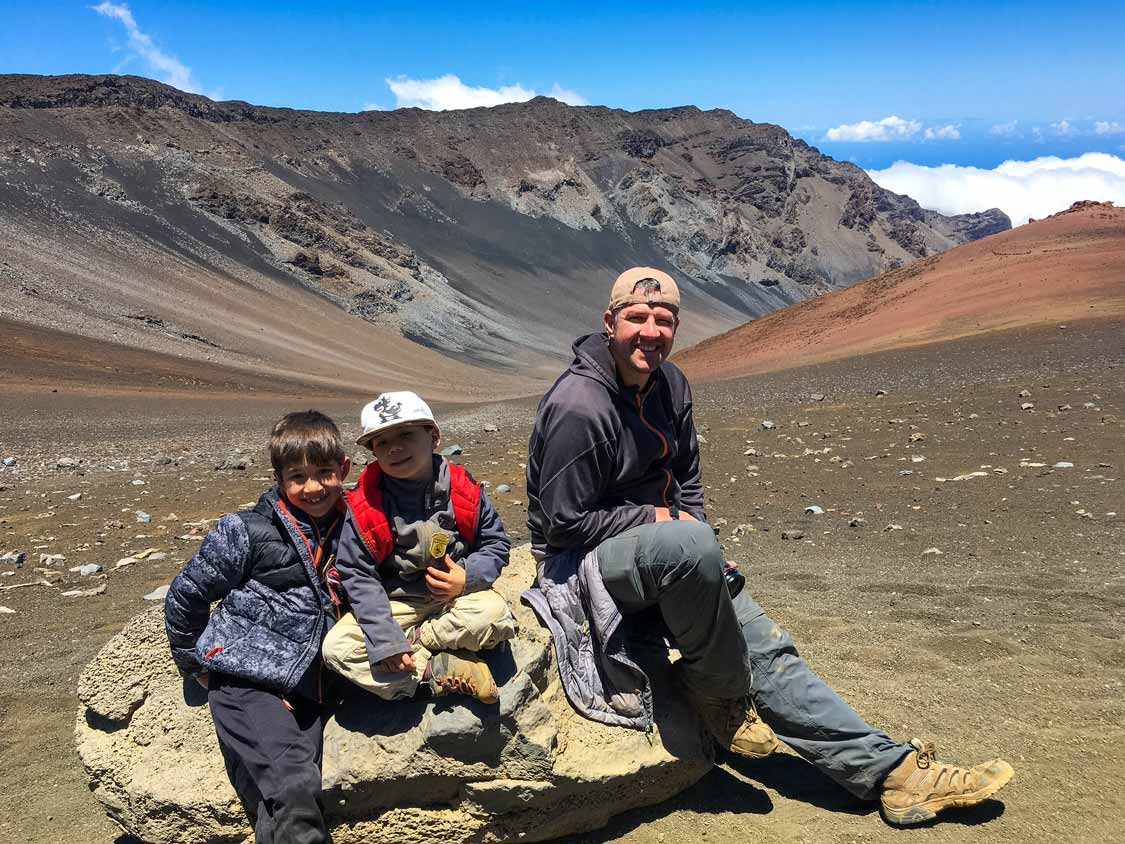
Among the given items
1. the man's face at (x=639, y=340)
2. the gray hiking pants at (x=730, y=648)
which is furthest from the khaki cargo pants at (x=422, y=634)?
the man's face at (x=639, y=340)

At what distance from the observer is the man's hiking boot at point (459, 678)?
331 centimetres

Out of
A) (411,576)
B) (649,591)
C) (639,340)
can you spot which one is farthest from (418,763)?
(639,340)

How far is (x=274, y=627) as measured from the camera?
333 centimetres

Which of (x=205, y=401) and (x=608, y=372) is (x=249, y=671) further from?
(x=205, y=401)

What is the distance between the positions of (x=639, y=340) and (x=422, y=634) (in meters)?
1.43

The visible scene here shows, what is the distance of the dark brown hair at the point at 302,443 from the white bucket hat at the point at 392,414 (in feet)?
0.45

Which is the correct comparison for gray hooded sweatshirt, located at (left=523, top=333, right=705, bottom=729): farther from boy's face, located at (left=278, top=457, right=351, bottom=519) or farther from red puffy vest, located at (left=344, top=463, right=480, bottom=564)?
boy's face, located at (left=278, top=457, right=351, bottom=519)

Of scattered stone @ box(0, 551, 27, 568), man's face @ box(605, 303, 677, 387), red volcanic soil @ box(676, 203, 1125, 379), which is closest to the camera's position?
man's face @ box(605, 303, 677, 387)

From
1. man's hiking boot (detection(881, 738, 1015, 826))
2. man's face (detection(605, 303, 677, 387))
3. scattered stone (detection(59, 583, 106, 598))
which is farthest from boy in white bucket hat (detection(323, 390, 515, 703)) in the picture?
scattered stone (detection(59, 583, 106, 598))

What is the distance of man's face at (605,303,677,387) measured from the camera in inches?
139

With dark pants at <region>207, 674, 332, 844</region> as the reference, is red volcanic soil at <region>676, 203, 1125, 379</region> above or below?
above

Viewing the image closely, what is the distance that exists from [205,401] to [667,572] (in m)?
24.0

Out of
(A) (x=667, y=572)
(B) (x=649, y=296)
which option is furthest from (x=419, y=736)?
(B) (x=649, y=296)

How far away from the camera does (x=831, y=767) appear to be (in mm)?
3584
